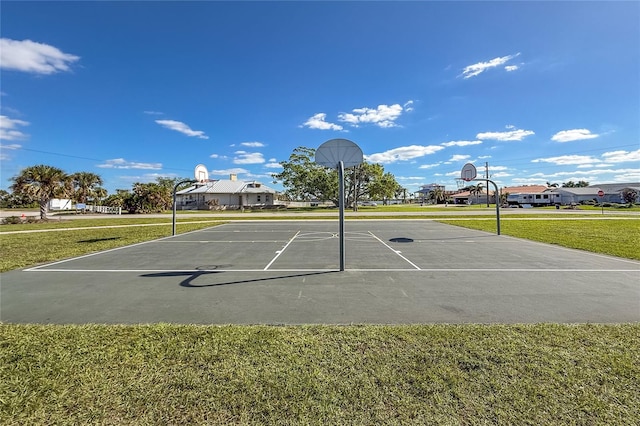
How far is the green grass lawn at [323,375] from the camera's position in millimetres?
2205

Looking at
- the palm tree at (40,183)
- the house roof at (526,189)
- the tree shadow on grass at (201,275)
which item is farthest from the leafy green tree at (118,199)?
the house roof at (526,189)

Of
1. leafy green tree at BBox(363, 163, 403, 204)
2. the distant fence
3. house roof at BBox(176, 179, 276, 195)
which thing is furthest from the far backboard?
leafy green tree at BBox(363, 163, 403, 204)

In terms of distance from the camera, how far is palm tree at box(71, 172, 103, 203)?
41.8m

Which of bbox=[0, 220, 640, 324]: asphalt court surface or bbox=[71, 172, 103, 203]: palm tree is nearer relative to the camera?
bbox=[0, 220, 640, 324]: asphalt court surface

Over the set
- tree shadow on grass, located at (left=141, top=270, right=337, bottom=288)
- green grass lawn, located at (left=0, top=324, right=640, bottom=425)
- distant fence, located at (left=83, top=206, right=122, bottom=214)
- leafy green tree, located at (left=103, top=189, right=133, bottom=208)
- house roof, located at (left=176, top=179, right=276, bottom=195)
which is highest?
house roof, located at (left=176, top=179, right=276, bottom=195)

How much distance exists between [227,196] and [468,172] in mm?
42967

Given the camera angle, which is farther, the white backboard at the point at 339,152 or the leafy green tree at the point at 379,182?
the leafy green tree at the point at 379,182

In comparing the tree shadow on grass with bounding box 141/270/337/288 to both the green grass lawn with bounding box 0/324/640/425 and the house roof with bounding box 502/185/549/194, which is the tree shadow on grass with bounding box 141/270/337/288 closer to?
the green grass lawn with bounding box 0/324/640/425

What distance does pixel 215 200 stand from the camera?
1950 inches

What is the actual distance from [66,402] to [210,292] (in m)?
3.02

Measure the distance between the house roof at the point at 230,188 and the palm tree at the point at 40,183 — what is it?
1027 inches

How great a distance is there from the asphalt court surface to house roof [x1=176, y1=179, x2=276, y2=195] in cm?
4293

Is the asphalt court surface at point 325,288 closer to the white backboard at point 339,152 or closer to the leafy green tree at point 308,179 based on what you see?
the white backboard at point 339,152

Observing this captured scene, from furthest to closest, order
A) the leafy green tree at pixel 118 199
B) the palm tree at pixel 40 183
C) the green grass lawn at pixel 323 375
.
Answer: the leafy green tree at pixel 118 199 < the palm tree at pixel 40 183 < the green grass lawn at pixel 323 375
